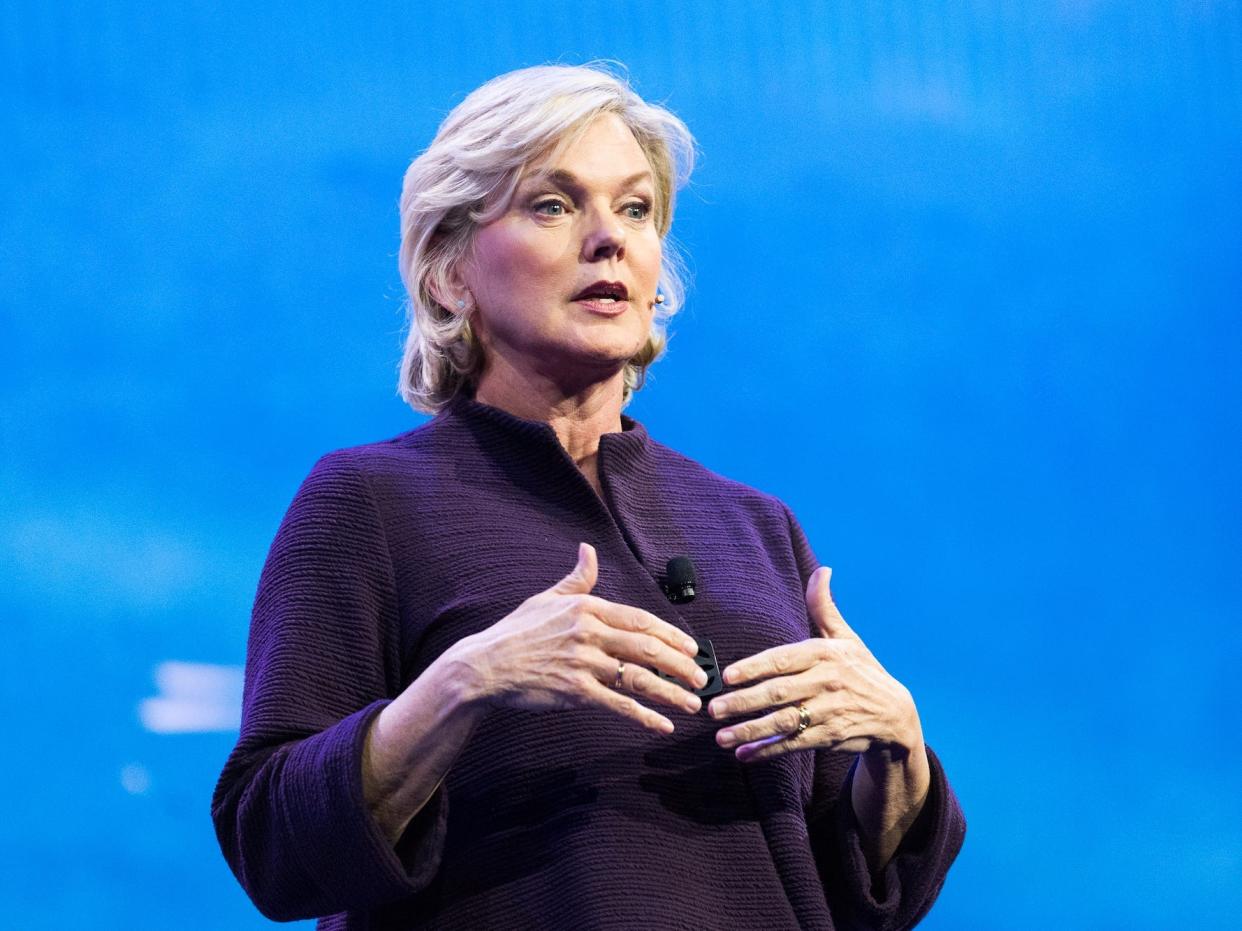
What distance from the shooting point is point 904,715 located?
1.55m

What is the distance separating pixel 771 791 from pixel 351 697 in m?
0.44

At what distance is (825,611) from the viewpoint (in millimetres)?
1577

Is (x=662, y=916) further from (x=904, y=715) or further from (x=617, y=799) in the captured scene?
(x=904, y=715)

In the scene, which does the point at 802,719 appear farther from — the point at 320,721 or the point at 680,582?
the point at 320,721

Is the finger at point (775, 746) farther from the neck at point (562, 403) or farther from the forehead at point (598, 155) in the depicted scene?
the forehead at point (598, 155)

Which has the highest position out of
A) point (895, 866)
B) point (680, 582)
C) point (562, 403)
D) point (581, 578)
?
point (562, 403)

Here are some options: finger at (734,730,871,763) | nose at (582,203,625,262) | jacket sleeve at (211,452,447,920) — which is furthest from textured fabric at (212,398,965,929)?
nose at (582,203,625,262)

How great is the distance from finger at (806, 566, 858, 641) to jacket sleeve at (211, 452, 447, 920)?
0.43m

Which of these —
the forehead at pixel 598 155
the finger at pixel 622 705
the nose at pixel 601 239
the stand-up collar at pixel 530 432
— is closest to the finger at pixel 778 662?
the finger at pixel 622 705

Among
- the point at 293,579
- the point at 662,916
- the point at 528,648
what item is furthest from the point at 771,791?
the point at 293,579

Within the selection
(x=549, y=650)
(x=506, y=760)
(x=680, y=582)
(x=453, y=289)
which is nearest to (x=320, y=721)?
(x=506, y=760)

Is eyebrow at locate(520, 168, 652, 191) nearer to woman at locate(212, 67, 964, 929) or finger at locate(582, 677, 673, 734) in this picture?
woman at locate(212, 67, 964, 929)

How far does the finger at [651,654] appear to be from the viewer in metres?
1.32

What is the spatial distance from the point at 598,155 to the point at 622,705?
29.6 inches
